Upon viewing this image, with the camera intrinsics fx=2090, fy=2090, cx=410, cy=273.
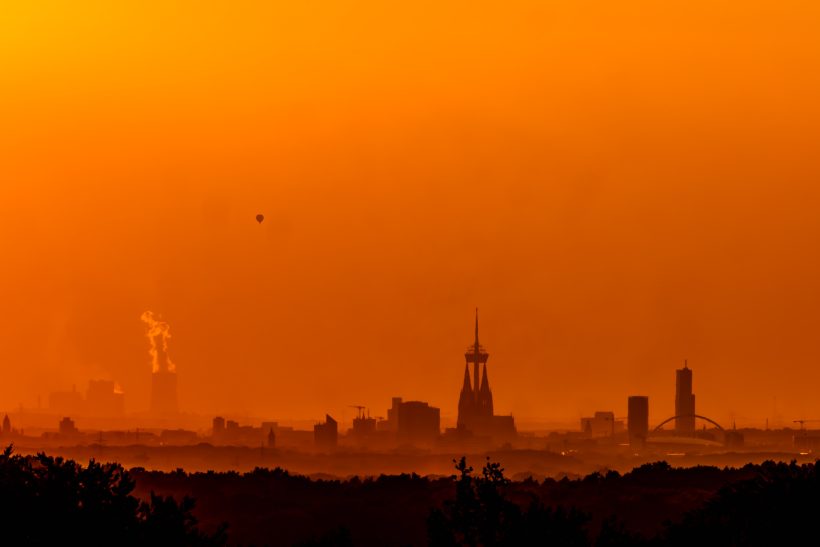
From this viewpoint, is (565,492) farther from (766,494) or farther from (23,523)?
(23,523)

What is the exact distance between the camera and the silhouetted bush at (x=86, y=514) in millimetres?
91688

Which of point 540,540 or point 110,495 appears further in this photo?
point 110,495

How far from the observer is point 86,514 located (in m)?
95.2

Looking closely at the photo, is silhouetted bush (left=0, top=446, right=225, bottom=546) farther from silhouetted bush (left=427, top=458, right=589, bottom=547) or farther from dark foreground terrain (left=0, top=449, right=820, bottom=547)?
silhouetted bush (left=427, top=458, right=589, bottom=547)

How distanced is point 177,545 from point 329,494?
74.1 metres

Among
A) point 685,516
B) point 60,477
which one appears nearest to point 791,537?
point 685,516

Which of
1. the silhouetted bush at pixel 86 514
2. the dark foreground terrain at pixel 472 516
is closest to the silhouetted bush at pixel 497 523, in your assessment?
the dark foreground terrain at pixel 472 516

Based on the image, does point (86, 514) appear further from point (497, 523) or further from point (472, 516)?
point (497, 523)

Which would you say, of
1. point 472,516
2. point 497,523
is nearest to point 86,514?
point 472,516

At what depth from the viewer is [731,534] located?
315ft

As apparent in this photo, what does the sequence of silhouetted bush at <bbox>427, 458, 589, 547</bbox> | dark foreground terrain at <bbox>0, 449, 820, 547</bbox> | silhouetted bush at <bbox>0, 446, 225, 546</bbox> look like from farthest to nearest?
silhouetted bush at <bbox>0, 446, 225, 546</bbox> → dark foreground terrain at <bbox>0, 449, 820, 547</bbox> → silhouetted bush at <bbox>427, 458, 589, 547</bbox>

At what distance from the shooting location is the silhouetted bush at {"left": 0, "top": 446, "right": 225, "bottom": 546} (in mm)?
91688

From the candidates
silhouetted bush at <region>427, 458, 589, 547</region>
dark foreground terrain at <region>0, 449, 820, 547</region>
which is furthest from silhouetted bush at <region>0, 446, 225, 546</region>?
silhouetted bush at <region>427, 458, 589, 547</region>

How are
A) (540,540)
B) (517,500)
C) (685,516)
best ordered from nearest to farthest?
(540,540)
(685,516)
(517,500)
